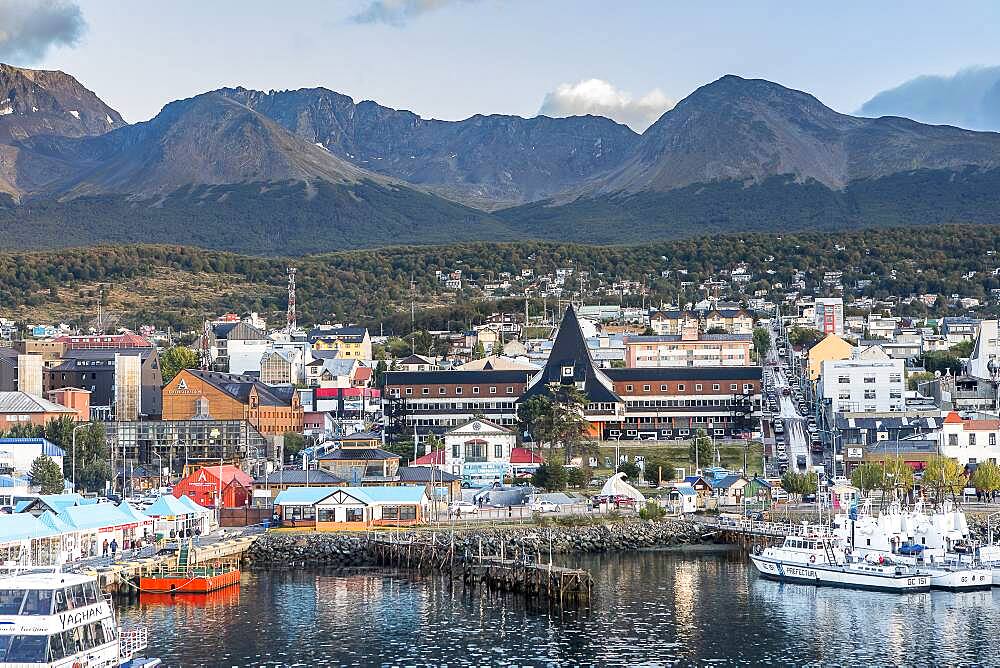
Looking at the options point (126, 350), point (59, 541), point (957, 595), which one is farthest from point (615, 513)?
point (126, 350)

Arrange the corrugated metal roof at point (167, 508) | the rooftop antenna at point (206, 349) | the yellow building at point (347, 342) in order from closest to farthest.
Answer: the corrugated metal roof at point (167, 508) → the rooftop antenna at point (206, 349) → the yellow building at point (347, 342)

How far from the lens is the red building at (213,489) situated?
7838 centimetres

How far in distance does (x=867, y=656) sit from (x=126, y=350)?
75852 millimetres

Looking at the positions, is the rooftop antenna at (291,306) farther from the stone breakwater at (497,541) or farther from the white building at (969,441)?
the stone breakwater at (497,541)

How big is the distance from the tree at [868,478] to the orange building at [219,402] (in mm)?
34397

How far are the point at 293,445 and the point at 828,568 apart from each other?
3921cm

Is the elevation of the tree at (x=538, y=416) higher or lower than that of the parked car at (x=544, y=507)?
higher

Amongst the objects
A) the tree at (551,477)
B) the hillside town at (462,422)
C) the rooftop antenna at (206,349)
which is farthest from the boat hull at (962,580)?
the rooftop antenna at (206,349)

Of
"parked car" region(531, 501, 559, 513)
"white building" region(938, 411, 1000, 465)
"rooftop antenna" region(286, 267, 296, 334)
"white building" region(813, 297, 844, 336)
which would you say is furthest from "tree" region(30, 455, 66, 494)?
"white building" region(813, 297, 844, 336)

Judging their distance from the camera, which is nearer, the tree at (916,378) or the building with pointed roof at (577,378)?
the building with pointed roof at (577,378)

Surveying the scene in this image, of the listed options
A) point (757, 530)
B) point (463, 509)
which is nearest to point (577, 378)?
point (463, 509)

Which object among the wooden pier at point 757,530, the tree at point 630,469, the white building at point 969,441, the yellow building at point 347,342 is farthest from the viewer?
the yellow building at point 347,342

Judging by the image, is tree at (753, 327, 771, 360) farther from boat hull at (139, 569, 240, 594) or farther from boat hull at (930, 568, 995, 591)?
boat hull at (139, 569, 240, 594)

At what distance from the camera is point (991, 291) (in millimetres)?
168125
